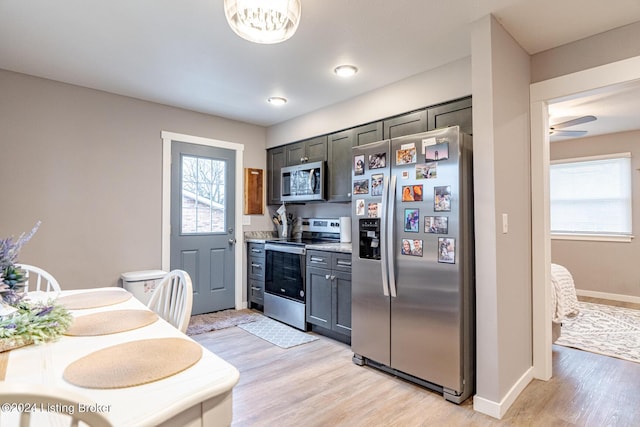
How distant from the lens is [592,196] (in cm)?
511

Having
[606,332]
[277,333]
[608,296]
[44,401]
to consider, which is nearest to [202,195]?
[277,333]

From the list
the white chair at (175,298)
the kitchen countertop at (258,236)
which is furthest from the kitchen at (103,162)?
the white chair at (175,298)

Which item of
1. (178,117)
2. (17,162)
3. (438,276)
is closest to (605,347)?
(438,276)

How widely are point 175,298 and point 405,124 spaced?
2425mm

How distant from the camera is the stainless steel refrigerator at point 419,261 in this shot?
2227 mm

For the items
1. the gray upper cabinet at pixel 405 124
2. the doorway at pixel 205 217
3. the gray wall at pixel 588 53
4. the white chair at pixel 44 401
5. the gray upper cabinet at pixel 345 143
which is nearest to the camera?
the white chair at pixel 44 401

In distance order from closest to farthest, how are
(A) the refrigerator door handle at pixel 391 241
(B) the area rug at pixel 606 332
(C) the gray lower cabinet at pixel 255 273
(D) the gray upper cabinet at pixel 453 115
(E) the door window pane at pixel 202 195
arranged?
(A) the refrigerator door handle at pixel 391 241 → (D) the gray upper cabinet at pixel 453 115 → (B) the area rug at pixel 606 332 → (E) the door window pane at pixel 202 195 → (C) the gray lower cabinet at pixel 255 273

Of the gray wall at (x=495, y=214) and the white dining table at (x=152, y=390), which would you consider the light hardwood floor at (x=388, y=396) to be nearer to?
the gray wall at (x=495, y=214)

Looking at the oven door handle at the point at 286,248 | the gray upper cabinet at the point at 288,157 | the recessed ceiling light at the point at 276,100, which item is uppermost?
the recessed ceiling light at the point at 276,100

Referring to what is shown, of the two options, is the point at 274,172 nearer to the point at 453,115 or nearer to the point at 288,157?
the point at 288,157

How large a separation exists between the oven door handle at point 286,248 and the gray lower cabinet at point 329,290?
12cm

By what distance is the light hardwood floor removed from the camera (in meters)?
A: 2.05

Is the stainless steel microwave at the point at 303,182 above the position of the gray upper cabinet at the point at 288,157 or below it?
below

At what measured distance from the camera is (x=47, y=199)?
3.15m
